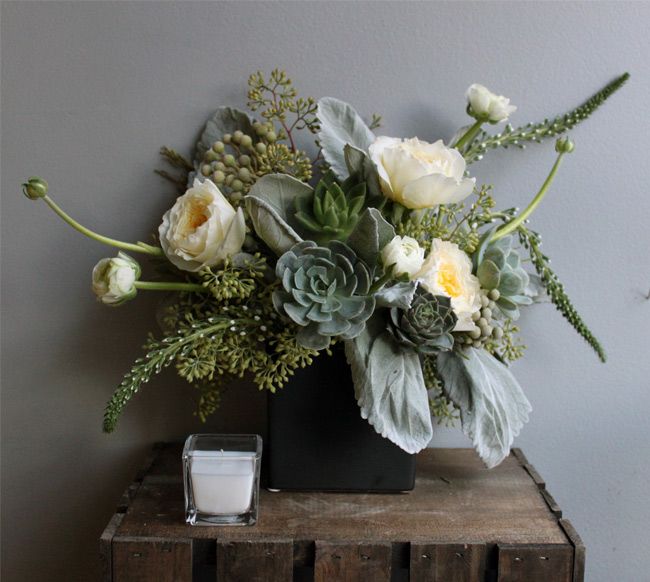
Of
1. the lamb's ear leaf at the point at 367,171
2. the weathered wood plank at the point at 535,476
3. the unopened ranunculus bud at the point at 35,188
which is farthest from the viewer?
the weathered wood plank at the point at 535,476

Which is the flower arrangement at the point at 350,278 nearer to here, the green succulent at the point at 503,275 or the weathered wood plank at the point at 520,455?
the green succulent at the point at 503,275

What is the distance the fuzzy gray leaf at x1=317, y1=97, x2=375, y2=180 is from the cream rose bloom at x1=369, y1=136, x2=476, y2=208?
82 millimetres

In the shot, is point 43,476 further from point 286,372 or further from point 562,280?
point 562,280

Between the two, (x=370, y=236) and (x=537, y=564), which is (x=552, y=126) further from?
(x=537, y=564)

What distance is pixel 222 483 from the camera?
2.47 ft

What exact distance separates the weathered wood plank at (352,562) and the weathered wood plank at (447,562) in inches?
1.2

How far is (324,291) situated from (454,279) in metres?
0.14

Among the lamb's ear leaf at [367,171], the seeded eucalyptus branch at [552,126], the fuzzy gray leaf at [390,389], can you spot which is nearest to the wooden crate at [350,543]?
the fuzzy gray leaf at [390,389]

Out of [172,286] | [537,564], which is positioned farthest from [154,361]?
[537,564]

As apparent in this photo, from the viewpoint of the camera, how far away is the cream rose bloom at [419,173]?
73 cm

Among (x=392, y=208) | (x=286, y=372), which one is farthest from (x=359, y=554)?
(x=392, y=208)

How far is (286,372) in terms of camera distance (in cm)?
83

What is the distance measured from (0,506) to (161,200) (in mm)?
489

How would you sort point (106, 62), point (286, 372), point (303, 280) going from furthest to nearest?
point (106, 62)
point (286, 372)
point (303, 280)
